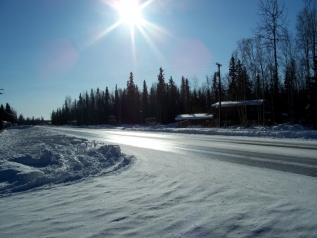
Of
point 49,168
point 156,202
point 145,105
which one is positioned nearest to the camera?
point 156,202

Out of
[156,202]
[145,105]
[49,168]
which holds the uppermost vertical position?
[145,105]

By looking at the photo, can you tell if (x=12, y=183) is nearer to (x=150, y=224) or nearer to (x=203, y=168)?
(x=150, y=224)

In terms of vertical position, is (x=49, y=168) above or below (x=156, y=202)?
above

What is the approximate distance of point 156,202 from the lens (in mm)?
4715

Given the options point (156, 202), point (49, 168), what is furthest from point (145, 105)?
point (156, 202)

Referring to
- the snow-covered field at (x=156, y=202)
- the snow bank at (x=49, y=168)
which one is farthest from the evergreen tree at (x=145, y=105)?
the snow-covered field at (x=156, y=202)

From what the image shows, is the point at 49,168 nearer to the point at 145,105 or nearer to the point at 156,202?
the point at 156,202

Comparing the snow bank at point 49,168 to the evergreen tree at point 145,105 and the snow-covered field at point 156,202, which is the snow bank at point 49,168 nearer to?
the snow-covered field at point 156,202

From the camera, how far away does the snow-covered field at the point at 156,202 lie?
3588 mm

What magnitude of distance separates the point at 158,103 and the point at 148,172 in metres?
66.9

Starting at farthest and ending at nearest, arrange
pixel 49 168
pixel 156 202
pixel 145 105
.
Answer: pixel 145 105
pixel 49 168
pixel 156 202

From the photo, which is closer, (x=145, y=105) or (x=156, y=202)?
(x=156, y=202)

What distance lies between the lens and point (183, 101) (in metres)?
82.2

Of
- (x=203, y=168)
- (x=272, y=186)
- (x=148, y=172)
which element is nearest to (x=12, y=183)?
(x=148, y=172)
